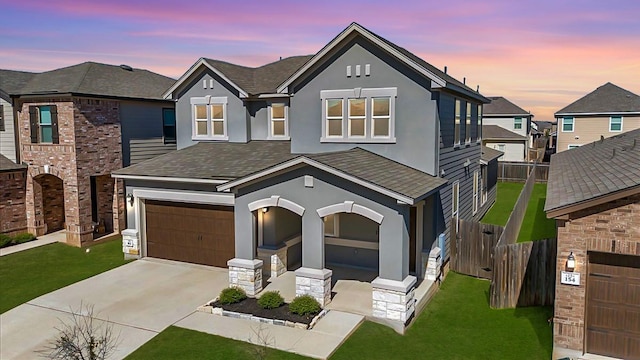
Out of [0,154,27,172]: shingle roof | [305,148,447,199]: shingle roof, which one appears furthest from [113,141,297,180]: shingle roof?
[0,154,27,172]: shingle roof

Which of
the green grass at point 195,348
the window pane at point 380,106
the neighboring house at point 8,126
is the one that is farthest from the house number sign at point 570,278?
the neighboring house at point 8,126

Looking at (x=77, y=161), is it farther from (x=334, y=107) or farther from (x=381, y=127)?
(x=381, y=127)

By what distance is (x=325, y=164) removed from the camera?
12.6m

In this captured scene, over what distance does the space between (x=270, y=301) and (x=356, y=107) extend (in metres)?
7.23

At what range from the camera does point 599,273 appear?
9.56 metres

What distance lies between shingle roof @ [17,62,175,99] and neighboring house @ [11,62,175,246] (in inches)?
2.1

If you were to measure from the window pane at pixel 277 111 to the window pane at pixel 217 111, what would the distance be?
8.03 ft

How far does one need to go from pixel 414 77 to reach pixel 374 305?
24.3 ft

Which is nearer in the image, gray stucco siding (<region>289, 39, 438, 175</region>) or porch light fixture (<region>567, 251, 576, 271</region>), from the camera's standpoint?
porch light fixture (<region>567, 251, 576, 271</region>)

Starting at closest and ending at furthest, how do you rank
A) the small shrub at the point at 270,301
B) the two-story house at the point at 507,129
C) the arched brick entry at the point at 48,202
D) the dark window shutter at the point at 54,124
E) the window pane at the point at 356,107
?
1. the small shrub at the point at 270,301
2. the window pane at the point at 356,107
3. the dark window shutter at the point at 54,124
4. the arched brick entry at the point at 48,202
5. the two-story house at the point at 507,129

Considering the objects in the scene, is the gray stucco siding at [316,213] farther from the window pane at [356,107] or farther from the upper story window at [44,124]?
the upper story window at [44,124]

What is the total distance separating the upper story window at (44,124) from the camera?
20.1 metres

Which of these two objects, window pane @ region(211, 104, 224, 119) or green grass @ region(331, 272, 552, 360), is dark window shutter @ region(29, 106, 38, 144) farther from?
green grass @ region(331, 272, 552, 360)

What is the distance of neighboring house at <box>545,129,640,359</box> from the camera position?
29.7 ft
